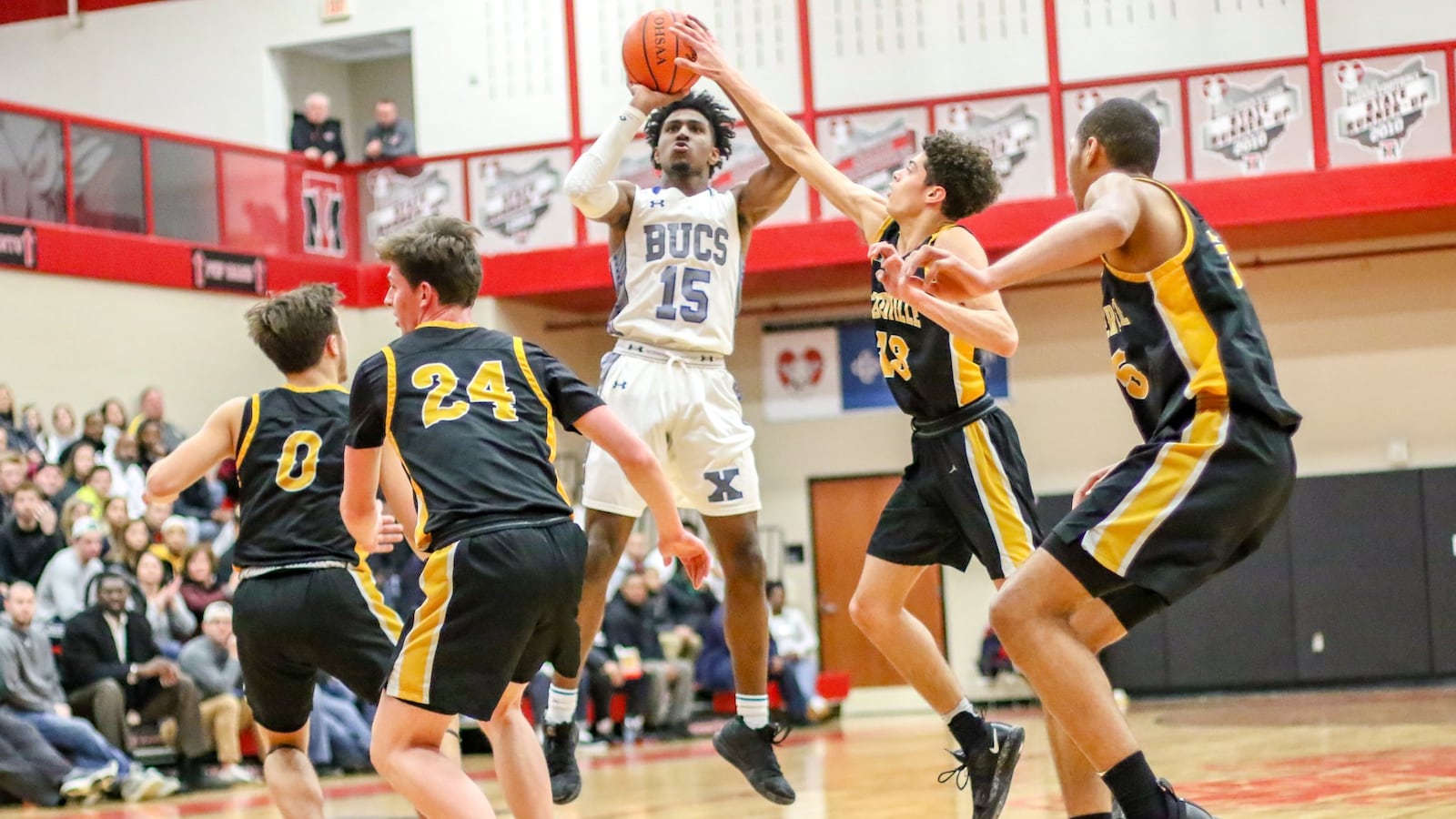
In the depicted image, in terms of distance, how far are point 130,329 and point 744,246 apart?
35.5 ft

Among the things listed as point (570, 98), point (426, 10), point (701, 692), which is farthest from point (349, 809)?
point (426, 10)

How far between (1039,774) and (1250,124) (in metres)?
7.96

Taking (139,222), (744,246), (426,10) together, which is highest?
(426,10)

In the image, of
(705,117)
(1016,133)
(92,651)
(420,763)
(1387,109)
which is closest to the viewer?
(420,763)

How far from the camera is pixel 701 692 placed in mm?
16047

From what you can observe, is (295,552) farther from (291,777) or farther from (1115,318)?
(1115,318)

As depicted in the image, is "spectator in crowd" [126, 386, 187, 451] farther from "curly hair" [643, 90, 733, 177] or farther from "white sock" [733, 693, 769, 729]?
"white sock" [733, 693, 769, 729]

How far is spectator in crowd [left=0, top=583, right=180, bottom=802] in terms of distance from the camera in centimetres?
1026

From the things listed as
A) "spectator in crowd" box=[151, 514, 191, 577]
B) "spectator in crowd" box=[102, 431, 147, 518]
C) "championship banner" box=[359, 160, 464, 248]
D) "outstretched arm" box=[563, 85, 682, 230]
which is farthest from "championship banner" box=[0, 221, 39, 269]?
"outstretched arm" box=[563, 85, 682, 230]

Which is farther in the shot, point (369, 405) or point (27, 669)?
point (27, 669)

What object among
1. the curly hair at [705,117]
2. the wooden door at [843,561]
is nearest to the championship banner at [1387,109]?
the wooden door at [843,561]

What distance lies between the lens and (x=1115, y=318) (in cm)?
464

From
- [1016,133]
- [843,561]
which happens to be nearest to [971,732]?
[1016,133]

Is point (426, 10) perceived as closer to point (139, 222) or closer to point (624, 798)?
point (139, 222)
